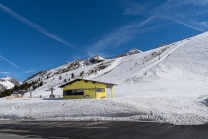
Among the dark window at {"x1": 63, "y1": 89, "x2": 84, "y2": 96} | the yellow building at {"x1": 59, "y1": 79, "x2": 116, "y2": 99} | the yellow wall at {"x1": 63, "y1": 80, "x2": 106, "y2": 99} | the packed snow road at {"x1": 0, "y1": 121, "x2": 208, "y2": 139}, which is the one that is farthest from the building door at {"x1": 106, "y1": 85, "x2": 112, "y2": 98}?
the packed snow road at {"x1": 0, "y1": 121, "x2": 208, "y2": 139}

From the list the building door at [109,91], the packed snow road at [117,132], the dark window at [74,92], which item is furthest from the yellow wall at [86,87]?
the packed snow road at [117,132]

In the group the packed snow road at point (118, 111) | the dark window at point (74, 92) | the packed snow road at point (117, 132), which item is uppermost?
the dark window at point (74, 92)

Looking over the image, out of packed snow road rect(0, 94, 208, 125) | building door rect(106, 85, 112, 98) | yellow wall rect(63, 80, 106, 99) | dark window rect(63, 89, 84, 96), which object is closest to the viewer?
packed snow road rect(0, 94, 208, 125)

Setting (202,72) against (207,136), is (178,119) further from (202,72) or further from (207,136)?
(202,72)

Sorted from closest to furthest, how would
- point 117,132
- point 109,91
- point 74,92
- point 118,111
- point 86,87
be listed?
point 117,132, point 118,111, point 86,87, point 74,92, point 109,91

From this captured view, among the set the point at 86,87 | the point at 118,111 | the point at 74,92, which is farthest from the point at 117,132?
the point at 74,92

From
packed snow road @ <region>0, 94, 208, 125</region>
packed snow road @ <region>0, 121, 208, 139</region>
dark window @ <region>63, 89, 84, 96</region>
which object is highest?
dark window @ <region>63, 89, 84, 96</region>

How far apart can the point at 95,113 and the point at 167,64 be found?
6514 centimetres

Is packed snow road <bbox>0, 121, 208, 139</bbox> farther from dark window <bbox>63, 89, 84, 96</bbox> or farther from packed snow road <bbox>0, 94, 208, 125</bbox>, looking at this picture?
dark window <bbox>63, 89, 84, 96</bbox>

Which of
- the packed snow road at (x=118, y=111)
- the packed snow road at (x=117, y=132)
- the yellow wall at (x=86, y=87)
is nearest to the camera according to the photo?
the packed snow road at (x=117, y=132)

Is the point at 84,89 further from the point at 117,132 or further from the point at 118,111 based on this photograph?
the point at 117,132

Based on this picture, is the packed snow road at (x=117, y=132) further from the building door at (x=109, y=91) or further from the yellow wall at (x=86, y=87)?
the building door at (x=109, y=91)

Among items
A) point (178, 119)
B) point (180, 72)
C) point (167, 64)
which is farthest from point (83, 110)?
point (167, 64)

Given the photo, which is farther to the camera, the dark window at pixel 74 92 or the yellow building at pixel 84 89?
the dark window at pixel 74 92
